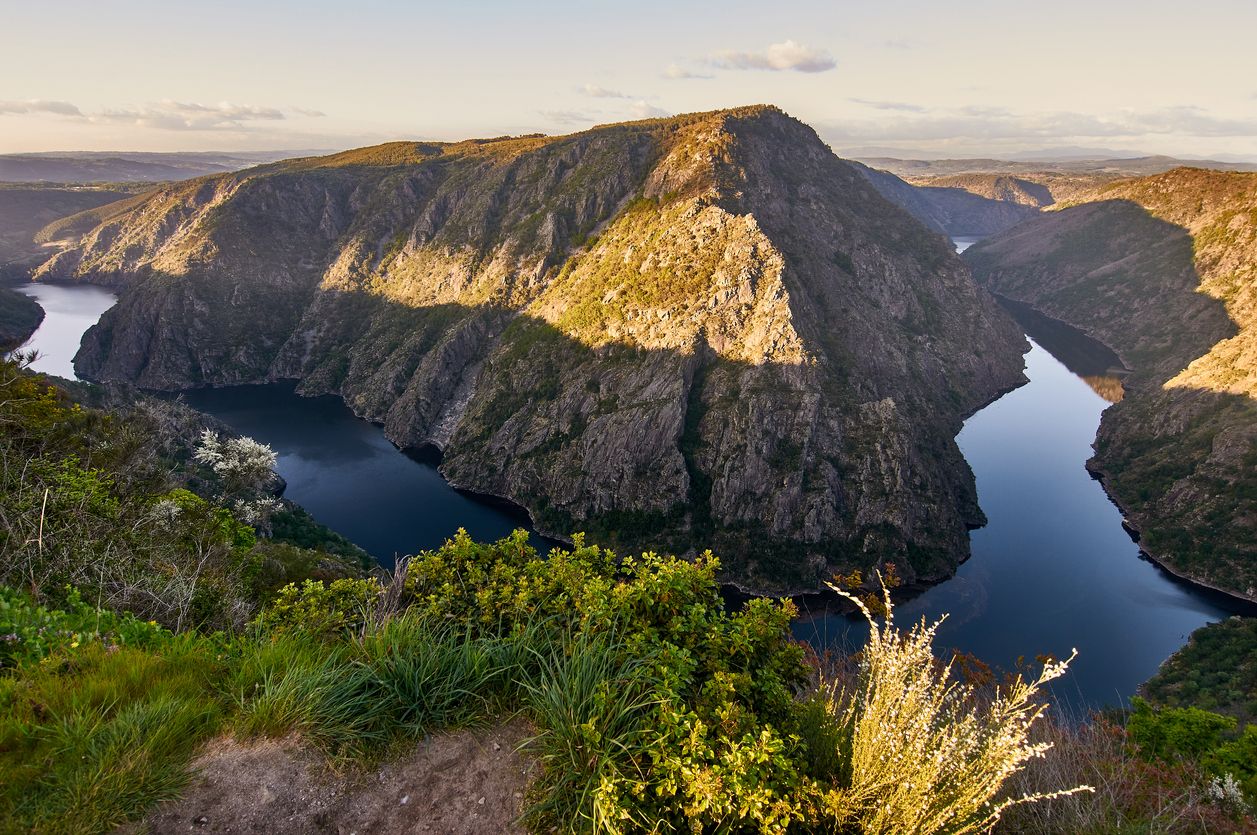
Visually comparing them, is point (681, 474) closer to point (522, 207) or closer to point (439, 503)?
point (439, 503)

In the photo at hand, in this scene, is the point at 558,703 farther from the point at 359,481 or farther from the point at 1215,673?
the point at 359,481

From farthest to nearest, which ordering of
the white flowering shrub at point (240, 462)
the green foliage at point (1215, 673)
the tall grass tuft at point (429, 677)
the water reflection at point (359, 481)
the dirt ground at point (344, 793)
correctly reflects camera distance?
the water reflection at point (359, 481) → the white flowering shrub at point (240, 462) → the green foliage at point (1215, 673) → the tall grass tuft at point (429, 677) → the dirt ground at point (344, 793)

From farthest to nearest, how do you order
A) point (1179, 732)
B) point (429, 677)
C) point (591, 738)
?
point (1179, 732) → point (429, 677) → point (591, 738)

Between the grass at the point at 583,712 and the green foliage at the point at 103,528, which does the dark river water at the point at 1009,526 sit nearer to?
the grass at the point at 583,712

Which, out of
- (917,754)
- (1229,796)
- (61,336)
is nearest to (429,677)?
(917,754)

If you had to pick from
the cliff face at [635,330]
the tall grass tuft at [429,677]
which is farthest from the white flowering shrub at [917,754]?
the cliff face at [635,330]

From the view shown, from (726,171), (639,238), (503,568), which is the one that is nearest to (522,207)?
(639,238)
